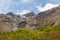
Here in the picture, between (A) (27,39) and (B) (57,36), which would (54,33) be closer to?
(B) (57,36)

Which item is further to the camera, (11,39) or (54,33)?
(54,33)

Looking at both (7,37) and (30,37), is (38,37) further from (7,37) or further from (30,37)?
(7,37)

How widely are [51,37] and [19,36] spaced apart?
176 inches

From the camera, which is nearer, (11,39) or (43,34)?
(11,39)

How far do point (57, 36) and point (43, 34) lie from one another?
2.36 meters

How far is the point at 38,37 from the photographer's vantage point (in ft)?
92.7

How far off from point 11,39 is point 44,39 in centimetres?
452

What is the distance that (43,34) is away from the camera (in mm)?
29359

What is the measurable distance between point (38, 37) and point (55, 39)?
8.26 ft

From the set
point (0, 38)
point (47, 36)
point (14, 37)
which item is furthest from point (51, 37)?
point (0, 38)

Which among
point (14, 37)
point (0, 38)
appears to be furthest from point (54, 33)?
point (0, 38)

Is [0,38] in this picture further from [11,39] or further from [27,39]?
[27,39]

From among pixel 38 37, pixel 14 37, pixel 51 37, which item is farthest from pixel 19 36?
pixel 51 37

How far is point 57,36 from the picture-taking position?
91.6 ft
